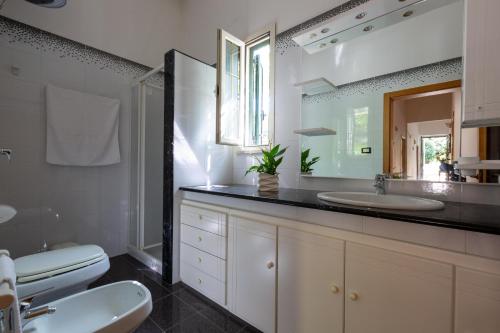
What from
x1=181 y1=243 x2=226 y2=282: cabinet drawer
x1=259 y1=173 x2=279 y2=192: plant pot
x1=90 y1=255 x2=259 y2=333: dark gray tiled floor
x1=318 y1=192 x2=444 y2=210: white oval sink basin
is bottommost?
x1=90 y1=255 x2=259 y2=333: dark gray tiled floor

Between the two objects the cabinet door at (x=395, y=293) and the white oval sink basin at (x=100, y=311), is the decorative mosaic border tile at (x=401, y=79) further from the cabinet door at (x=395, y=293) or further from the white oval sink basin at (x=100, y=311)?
the white oval sink basin at (x=100, y=311)

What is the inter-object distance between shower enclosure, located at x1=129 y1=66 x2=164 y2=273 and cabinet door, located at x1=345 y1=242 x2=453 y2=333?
1902mm

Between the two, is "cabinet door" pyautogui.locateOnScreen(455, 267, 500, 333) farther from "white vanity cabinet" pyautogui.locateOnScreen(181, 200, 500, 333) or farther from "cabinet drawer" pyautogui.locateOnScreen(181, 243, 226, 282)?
"cabinet drawer" pyautogui.locateOnScreen(181, 243, 226, 282)

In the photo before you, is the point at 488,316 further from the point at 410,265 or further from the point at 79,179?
the point at 79,179

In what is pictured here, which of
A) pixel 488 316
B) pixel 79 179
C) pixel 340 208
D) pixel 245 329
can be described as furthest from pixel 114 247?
pixel 488 316

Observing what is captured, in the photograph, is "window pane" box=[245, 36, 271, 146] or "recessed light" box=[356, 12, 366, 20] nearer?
"recessed light" box=[356, 12, 366, 20]

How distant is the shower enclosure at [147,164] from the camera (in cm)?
229

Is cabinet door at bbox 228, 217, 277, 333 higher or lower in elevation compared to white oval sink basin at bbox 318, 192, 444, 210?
lower

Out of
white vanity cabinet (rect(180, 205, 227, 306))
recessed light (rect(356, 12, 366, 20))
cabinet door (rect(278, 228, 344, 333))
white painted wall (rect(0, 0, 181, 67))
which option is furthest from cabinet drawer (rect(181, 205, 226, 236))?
white painted wall (rect(0, 0, 181, 67))

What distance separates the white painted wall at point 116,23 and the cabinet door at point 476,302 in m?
2.97

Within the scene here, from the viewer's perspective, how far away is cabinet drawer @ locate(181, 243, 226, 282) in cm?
146

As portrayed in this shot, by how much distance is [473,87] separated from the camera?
3.29ft

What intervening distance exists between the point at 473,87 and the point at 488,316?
0.91 metres

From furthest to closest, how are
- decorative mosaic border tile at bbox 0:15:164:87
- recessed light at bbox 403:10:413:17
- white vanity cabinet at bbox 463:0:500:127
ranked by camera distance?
1. decorative mosaic border tile at bbox 0:15:164:87
2. recessed light at bbox 403:10:413:17
3. white vanity cabinet at bbox 463:0:500:127
